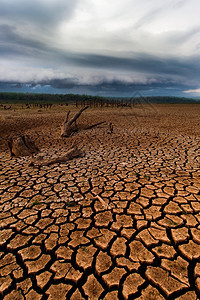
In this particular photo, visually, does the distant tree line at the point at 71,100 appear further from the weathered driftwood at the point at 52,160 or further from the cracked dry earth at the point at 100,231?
the cracked dry earth at the point at 100,231

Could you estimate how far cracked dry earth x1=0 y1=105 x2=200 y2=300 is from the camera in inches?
68.9

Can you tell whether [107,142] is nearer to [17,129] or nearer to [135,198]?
[135,198]

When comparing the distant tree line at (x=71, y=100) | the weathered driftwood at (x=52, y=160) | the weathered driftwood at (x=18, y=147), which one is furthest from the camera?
the distant tree line at (x=71, y=100)

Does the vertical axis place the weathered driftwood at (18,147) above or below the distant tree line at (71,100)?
below

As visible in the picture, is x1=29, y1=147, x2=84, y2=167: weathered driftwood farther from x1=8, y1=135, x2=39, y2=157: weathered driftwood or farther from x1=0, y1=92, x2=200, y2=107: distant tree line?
x1=0, y1=92, x2=200, y2=107: distant tree line

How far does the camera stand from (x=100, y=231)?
2.46m

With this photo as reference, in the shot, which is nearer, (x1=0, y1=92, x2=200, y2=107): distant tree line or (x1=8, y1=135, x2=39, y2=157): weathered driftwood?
(x1=8, y1=135, x2=39, y2=157): weathered driftwood

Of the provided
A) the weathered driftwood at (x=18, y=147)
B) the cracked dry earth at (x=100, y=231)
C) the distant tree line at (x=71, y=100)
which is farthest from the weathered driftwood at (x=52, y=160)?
the distant tree line at (x=71, y=100)

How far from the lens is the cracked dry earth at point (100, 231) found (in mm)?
1751

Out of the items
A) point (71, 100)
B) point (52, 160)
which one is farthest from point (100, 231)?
point (71, 100)

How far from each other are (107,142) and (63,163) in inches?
109

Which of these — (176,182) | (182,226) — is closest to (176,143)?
(176,182)

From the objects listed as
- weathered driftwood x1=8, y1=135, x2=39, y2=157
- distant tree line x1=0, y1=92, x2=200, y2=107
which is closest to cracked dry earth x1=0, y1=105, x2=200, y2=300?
weathered driftwood x1=8, y1=135, x2=39, y2=157

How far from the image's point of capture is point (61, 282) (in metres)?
1.79
